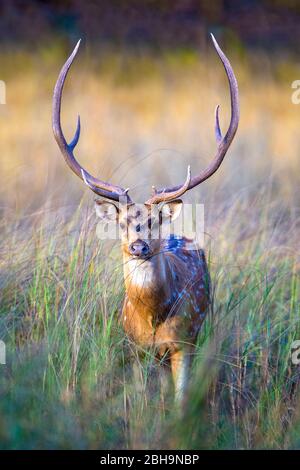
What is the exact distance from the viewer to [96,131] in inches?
409

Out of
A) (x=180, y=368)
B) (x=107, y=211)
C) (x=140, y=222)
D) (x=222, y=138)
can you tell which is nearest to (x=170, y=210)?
(x=140, y=222)

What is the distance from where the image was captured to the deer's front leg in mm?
5083

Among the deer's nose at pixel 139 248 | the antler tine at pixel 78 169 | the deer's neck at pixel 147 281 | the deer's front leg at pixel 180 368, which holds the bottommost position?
the deer's front leg at pixel 180 368

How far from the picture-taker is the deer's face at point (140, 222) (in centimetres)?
515

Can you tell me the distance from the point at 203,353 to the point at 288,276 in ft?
5.01

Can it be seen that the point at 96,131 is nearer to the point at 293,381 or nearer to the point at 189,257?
the point at 189,257

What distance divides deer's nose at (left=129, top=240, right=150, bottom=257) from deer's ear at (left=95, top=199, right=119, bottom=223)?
0.89 ft

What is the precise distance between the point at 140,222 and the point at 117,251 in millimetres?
1087

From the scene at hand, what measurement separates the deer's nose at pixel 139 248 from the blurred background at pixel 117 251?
0.35 m

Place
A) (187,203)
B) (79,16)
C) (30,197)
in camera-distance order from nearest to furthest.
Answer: (187,203)
(30,197)
(79,16)

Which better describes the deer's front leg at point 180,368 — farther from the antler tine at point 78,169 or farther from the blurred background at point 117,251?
the antler tine at point 78,169

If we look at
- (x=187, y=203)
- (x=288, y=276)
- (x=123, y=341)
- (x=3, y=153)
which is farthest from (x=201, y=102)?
(x=123, y=341)

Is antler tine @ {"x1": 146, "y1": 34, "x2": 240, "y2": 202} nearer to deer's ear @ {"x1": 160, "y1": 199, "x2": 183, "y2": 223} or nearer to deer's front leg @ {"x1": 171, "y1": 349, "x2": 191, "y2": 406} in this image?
deer's ear @ {"x1": 160, "y1": 199, "x2": 183, "y2": 223}

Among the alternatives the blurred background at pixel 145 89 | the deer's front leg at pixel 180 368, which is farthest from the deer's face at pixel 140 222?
the blurred background at pixel 145 89
